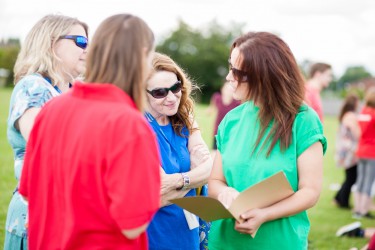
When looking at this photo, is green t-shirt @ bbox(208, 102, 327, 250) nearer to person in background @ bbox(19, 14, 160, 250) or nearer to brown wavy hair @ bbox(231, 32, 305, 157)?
brown wavy hair @ bbox(231, 32, 305, 157)

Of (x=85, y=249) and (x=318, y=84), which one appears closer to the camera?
(x=85, y=249)

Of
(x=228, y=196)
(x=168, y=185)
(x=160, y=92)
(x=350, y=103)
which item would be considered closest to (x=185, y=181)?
(x=168, y=185)

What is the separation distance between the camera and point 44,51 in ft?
8.29

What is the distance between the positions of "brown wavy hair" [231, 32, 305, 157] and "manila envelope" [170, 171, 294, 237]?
0.21 metres

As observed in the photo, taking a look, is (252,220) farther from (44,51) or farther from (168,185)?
(44,51)

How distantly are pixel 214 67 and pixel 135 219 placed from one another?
62.1 m

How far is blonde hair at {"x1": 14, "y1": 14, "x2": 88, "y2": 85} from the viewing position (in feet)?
8.27

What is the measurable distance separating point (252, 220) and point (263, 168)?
0.26 meters

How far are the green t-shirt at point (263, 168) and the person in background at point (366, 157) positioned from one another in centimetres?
540

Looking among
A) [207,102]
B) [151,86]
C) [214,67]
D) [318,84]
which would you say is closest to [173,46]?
[214,67]

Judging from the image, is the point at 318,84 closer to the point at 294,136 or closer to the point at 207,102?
the point at 294,136

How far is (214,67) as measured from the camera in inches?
2480

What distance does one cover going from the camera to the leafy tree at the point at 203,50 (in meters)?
62.3

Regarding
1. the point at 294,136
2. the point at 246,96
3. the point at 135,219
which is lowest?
the point at 135,219
